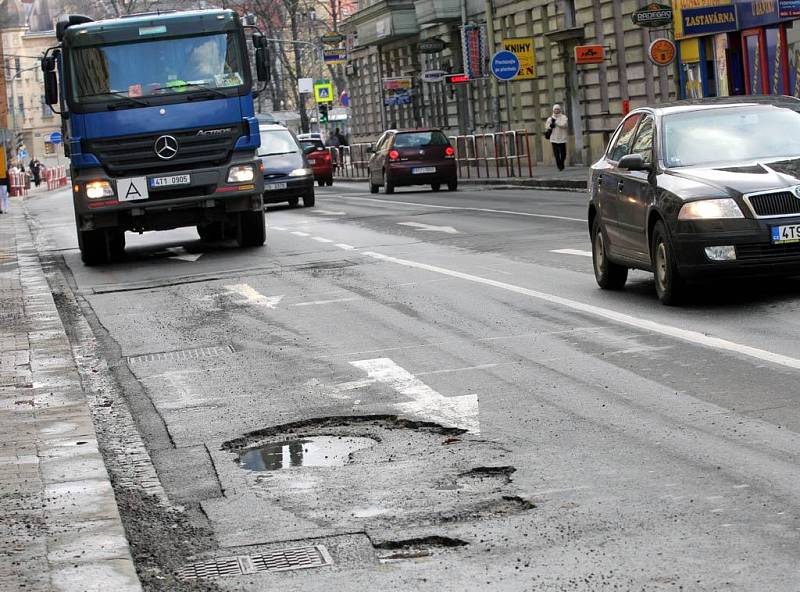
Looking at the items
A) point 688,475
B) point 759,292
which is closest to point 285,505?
point 688,475

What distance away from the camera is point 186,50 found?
21.1m

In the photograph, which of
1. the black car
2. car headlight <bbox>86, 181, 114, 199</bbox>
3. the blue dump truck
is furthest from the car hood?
car headlight <bbox>86, 181, 114, 199</bbox>

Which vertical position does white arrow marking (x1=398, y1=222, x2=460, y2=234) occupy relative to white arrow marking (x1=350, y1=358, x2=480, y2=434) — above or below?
below

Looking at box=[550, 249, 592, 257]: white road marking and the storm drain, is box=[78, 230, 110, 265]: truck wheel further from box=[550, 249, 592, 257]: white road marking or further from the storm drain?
the storm drain

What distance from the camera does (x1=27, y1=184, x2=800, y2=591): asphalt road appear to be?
18.6 feet

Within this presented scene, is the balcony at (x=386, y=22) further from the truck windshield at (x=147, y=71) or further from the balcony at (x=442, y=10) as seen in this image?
the truck windshield at (x=147, y=71)

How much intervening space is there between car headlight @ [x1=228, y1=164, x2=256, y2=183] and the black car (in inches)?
303

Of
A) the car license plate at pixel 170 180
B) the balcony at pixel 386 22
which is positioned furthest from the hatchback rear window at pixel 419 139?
the balcony at pixel 386 22

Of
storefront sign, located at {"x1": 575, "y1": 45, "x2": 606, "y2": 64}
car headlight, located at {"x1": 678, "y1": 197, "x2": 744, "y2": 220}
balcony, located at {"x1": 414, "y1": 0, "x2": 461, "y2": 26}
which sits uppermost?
balcony, located at {"x1": 414, "y1": 0, "x2": 461, "y2": 26}

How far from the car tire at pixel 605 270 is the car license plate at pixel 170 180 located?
8.05 m

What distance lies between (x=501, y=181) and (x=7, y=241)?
16.5 meters

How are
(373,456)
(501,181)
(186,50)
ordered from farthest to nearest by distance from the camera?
(501,181) → (186,50) → (373,456)

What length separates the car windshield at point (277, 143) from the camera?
36.1 m

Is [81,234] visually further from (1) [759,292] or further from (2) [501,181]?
(2) [501,181]
